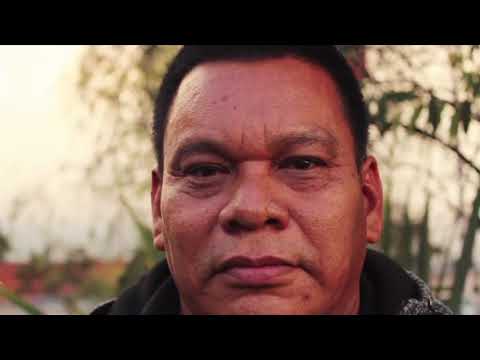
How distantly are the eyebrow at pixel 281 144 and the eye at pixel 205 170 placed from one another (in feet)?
0.10

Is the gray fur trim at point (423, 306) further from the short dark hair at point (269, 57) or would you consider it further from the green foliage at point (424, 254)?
the green foliage at point (424, 254)

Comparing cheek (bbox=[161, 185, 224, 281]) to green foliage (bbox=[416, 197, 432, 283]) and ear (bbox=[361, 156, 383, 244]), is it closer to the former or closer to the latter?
ear (bbox=[361, 156, 383, 244])

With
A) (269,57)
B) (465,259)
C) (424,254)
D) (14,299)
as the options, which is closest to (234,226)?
(269,57)

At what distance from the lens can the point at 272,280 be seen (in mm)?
1410

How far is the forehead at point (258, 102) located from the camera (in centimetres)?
149

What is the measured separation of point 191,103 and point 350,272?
0.56 m

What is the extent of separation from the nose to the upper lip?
61 mm

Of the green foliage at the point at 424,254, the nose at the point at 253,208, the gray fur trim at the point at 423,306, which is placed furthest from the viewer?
the green foliage at the point at 424,254

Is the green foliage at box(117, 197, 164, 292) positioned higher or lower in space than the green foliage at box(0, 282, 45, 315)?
higher

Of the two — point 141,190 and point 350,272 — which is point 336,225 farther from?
point 141,190

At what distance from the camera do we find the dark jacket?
1.71 meters

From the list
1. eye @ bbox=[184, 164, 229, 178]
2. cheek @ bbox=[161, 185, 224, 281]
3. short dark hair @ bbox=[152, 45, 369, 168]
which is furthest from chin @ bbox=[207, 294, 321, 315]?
short dark hair @ bbox=[152, 45, 369, 168]

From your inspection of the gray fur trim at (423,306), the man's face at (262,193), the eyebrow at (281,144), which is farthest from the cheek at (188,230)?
the gray fur trim at (423,306)
